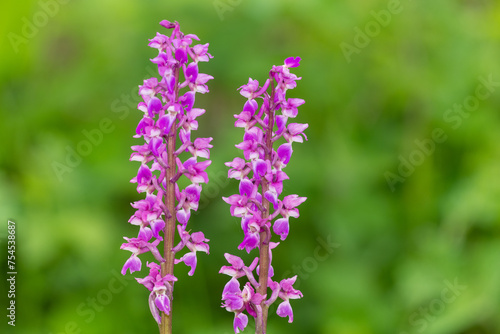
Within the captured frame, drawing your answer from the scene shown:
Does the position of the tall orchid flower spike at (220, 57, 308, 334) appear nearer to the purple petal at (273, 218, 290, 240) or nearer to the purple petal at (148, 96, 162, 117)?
the purple petal at (273, 218, 290, 240)

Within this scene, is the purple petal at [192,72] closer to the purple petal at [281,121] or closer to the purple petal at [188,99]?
the purple petal at [188,99]

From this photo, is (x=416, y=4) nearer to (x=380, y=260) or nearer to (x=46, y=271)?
(x=380, y=260)

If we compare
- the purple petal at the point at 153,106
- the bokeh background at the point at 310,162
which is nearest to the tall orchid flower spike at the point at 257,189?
the purple petal at the point at 153,106

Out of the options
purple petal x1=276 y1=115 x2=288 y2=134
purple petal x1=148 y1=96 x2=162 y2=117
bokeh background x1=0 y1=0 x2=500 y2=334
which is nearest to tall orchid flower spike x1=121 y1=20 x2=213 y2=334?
purple petal x1=148 y1=96 x2=162 y2=117

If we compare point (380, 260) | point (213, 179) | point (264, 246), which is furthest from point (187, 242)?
point (380, 260)

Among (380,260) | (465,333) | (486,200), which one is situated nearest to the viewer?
(486,200)

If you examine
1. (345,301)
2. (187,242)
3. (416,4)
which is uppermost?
(416,4)
